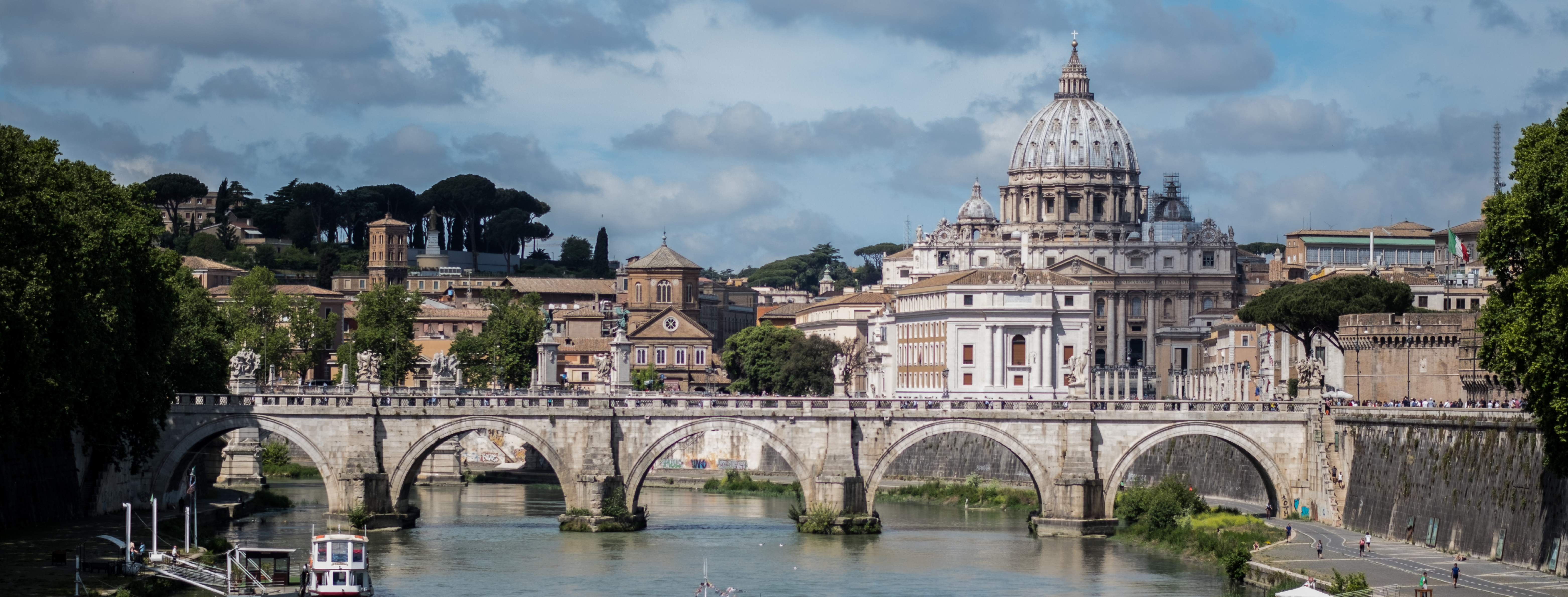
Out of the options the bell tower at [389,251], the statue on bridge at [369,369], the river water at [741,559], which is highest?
the bell tower at [389,251]

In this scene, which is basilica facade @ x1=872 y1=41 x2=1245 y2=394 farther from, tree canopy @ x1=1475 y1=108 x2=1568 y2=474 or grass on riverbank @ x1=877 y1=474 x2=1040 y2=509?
tree canopy @ x1=1475 y1=108 x2=1568 y2=474

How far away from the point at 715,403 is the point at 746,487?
89.5 feet

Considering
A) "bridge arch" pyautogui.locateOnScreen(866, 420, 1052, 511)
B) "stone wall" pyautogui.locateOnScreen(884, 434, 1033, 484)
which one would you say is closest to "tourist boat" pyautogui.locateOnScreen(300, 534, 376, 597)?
"bridge arch" pyautogui.locateOnScreen(866, 420, 1052, 511)

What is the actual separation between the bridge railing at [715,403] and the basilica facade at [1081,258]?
50.4 m

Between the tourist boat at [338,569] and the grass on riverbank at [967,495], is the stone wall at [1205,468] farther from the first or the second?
the tourist boat at [338,569]

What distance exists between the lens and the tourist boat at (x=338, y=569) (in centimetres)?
4859

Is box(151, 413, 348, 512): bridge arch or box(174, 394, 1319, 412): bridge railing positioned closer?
box(151, 413, 348, 512): bridge arch

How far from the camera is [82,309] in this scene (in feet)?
170

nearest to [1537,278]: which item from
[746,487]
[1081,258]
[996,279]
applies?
[746,487]

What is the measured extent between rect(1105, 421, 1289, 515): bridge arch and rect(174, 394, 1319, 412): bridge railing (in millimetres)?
516

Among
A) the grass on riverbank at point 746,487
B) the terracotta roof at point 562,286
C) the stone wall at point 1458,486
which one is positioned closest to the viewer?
the stone wall at point 1458,486

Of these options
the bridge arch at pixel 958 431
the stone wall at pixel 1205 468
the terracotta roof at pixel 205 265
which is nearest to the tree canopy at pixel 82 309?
the bridge arch at pixel 958 431

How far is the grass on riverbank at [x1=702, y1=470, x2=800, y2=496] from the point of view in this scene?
296 ft

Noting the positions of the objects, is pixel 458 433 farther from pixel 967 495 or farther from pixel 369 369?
pixel 967 495
